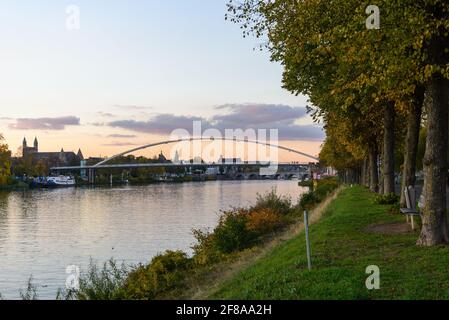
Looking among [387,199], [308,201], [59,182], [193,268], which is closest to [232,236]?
[193,268]

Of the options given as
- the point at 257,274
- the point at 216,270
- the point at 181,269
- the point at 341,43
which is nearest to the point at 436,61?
the point at 341,43

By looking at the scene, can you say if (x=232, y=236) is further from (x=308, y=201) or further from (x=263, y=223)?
(x=308, y=201)

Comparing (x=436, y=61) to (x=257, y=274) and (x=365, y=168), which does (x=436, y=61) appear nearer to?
(x=257, y=274)

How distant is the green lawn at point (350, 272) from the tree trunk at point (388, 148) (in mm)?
12964

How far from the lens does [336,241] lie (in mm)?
17344

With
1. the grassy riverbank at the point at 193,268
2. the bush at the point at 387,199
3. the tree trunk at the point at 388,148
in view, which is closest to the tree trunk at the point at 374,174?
the tree trunk at the point at 388,148

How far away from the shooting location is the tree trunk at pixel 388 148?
30234 millimetres

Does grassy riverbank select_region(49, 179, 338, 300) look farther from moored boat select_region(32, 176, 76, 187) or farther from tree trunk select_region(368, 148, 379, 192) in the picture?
moored boat select_region(32, 176, 76, 187)

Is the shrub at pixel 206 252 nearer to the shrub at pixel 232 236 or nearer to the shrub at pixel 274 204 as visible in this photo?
the shrub at pixel 232 236

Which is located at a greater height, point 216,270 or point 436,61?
point 436,61

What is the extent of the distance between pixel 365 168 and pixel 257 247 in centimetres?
3865

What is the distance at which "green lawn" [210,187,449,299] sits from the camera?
423 inches
